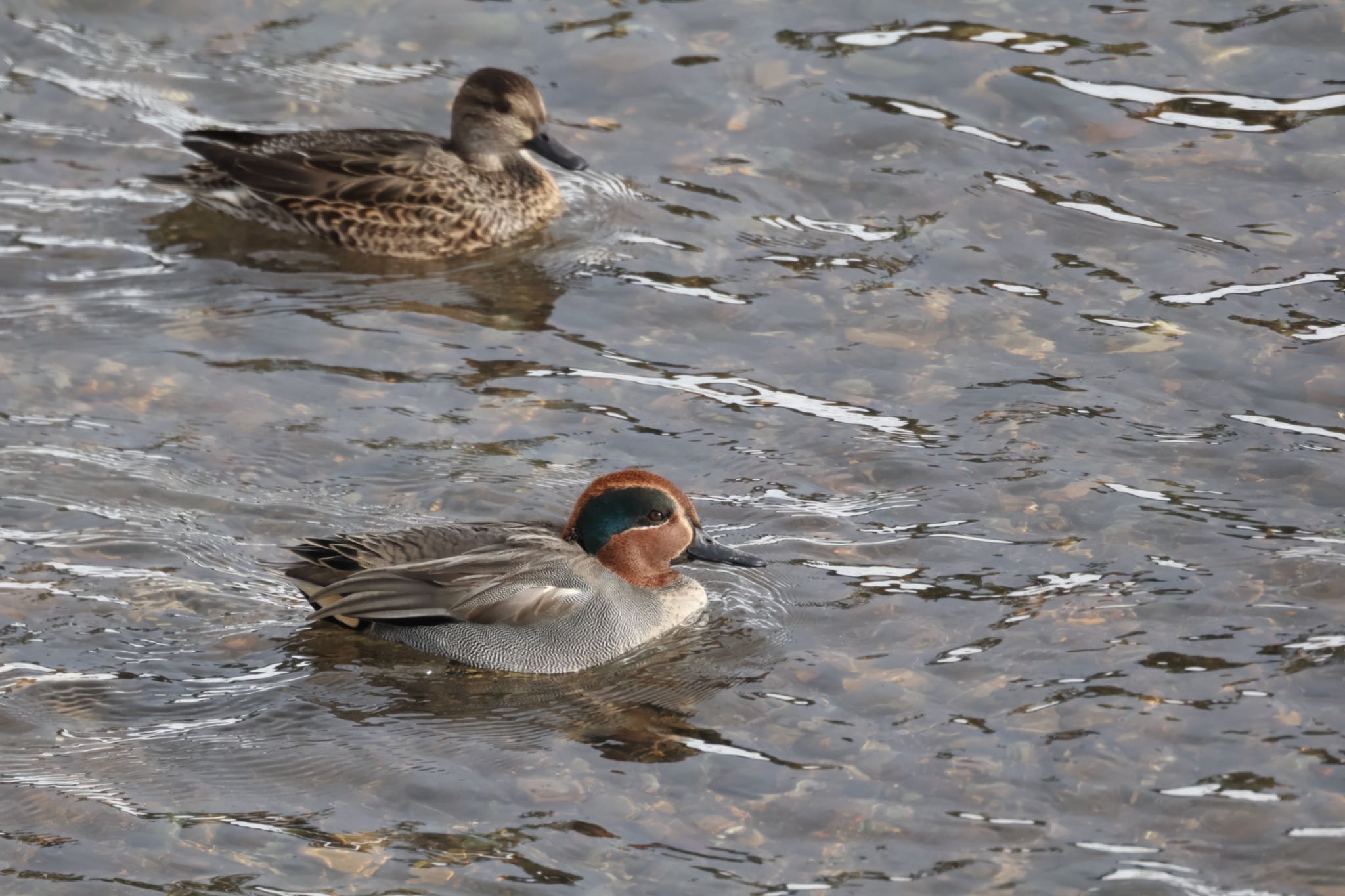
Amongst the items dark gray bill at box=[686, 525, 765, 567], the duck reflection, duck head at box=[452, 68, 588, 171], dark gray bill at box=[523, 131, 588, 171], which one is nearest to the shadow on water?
dark gray bill at box=[523, 131, 588, 171]

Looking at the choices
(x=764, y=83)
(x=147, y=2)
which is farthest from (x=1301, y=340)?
→ (x=147, y=2)

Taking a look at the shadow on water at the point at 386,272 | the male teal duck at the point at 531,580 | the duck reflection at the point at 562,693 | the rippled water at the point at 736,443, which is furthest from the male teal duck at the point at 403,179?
the duck reflection at the point at 562,693

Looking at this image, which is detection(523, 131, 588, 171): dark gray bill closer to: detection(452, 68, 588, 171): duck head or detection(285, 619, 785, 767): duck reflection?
detection(452, 68, 588, 171): duck head

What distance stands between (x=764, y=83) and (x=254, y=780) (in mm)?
7973

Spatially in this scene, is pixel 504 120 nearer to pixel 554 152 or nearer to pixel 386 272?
pixel 554 152

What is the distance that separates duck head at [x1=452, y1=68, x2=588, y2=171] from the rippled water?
0.48 meters

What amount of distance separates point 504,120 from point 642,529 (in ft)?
17.8

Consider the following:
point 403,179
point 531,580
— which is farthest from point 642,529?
point 403,179

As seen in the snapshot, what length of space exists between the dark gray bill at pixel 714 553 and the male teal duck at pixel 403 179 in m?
4.85

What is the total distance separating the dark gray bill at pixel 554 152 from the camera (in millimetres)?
12789

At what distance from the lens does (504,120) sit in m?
12.9

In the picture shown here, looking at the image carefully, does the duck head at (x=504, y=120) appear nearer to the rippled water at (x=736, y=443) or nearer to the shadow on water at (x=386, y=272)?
the rippled water at (x=736, y=443)

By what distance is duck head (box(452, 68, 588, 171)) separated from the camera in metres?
12.9

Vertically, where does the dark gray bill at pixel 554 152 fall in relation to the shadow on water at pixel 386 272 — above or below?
above
